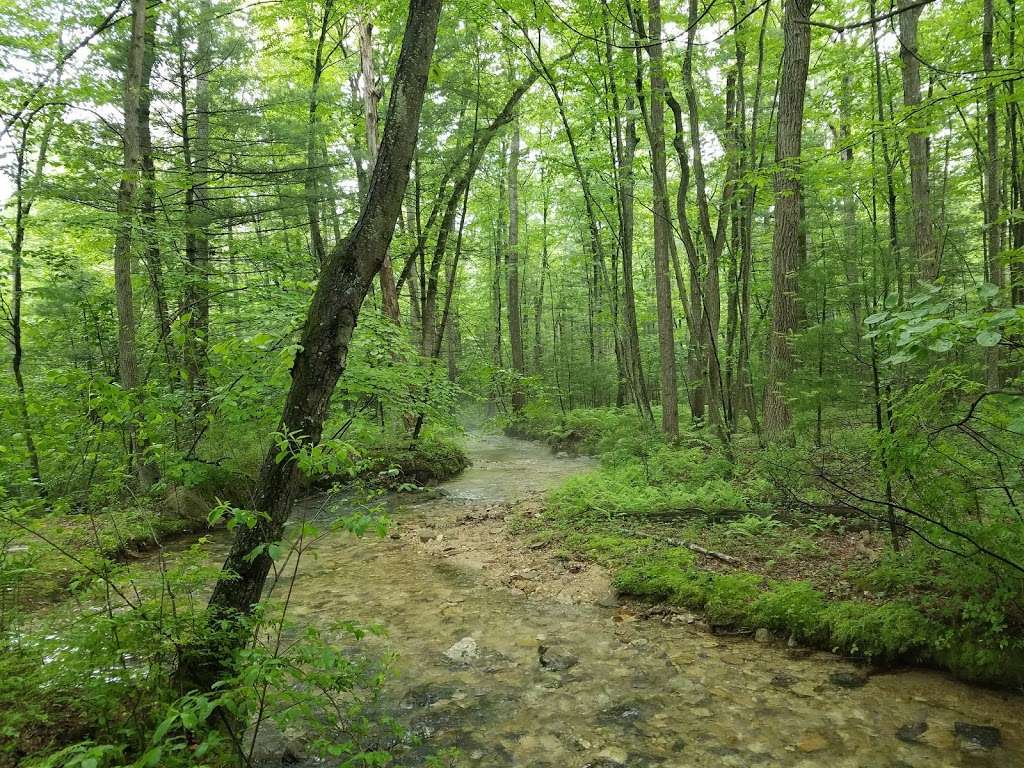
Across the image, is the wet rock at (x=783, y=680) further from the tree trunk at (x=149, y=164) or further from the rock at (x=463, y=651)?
the tree trunk at (x=149, y=164)

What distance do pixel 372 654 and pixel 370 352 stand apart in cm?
400

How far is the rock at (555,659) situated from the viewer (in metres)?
4.20

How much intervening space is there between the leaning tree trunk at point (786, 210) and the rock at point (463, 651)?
5.67 meters

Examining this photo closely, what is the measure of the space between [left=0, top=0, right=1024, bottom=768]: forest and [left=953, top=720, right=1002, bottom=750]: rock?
2 cm

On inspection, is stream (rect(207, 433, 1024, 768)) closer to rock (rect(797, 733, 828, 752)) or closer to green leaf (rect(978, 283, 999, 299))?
rock (rect(797, 733, 828, 752))

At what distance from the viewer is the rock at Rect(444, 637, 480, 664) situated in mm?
4402

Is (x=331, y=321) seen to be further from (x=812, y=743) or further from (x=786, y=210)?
(x=786, y=210)

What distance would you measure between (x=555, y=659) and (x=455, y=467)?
9.18 m

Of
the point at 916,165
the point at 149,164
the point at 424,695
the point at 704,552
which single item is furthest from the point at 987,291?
the point at 149,164

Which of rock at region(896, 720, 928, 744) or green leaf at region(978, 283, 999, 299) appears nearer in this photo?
green leaf at region(978, 283, 999, 299)

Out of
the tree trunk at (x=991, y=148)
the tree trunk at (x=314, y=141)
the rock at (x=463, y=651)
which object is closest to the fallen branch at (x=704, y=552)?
the rock at (x=463, y=651)

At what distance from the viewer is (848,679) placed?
12.3ft

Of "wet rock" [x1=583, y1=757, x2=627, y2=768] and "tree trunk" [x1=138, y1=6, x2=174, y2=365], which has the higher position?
"tree trunk" [x1=138, y1=6, x2=174, y2=365]

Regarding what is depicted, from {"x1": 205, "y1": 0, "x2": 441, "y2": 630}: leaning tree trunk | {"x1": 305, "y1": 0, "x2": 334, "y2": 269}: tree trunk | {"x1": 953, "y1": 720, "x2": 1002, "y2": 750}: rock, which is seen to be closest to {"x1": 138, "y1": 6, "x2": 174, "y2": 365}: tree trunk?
{"x1": 305, "y1": 0, "x2": 334, "y2": 269}: tree trunk
